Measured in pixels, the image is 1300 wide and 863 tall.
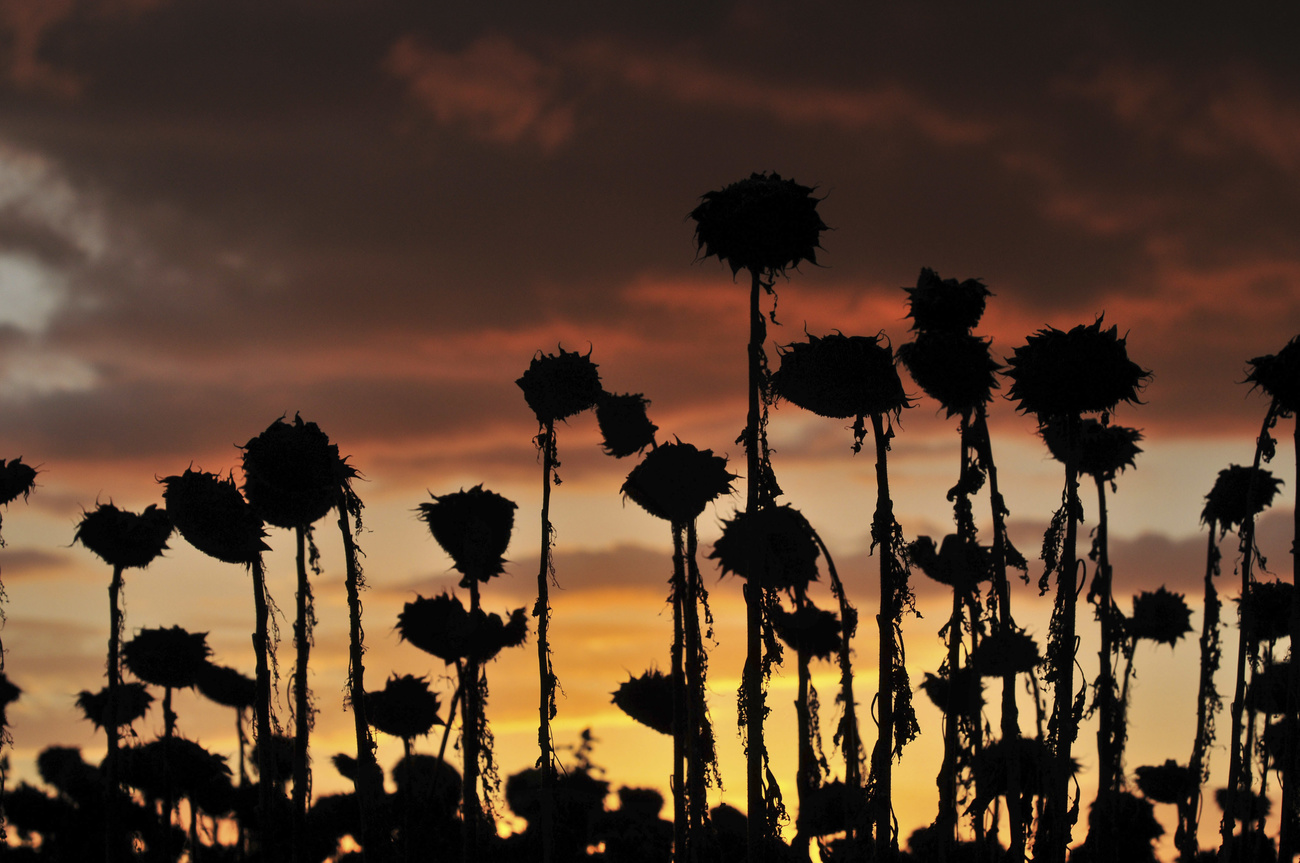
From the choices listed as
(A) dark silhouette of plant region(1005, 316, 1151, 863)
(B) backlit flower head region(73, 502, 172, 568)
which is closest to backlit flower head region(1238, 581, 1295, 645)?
(A) dark silhouette of plant region(1005, 316, 1151, 863)

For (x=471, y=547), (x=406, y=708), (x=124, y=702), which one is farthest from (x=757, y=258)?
(x=124, y=702)

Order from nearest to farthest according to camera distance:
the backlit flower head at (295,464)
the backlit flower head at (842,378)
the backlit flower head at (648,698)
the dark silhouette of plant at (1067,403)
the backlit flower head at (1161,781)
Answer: the dark silhouette of plant at (1067,403)
the backlit flower head at (842,378)
the backlit flower head at (295,464)
the backlit flower head at (648,698)
the backlit flower head at (1161,781)

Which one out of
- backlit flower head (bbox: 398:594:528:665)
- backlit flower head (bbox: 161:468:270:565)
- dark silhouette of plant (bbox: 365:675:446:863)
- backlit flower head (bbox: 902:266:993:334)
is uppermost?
backlit flower head (bbox: 902:266:993:334)

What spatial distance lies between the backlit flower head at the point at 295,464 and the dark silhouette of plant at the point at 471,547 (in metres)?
6.44

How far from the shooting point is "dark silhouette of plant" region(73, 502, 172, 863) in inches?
1554

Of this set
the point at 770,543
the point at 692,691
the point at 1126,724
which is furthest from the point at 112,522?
the point at 1126,724

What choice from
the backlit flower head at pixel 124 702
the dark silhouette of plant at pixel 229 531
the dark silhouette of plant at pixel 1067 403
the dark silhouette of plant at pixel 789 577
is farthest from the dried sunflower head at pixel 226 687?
the dark silhouette of plant at pixel 1067 403

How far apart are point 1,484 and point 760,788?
26139mm

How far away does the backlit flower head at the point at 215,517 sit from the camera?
107 feet

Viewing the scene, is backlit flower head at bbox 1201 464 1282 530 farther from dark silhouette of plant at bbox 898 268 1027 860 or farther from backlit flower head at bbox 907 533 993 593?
dark silhouette of plant at bbox 898 268 1027 860

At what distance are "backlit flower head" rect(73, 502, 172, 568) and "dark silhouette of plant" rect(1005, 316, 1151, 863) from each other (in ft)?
97.6

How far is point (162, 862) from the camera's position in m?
53.8

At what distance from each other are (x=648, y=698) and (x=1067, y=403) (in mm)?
26955

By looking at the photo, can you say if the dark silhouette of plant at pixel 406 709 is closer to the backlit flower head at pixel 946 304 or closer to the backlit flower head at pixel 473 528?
the backlit flower head at pixel 473 528
